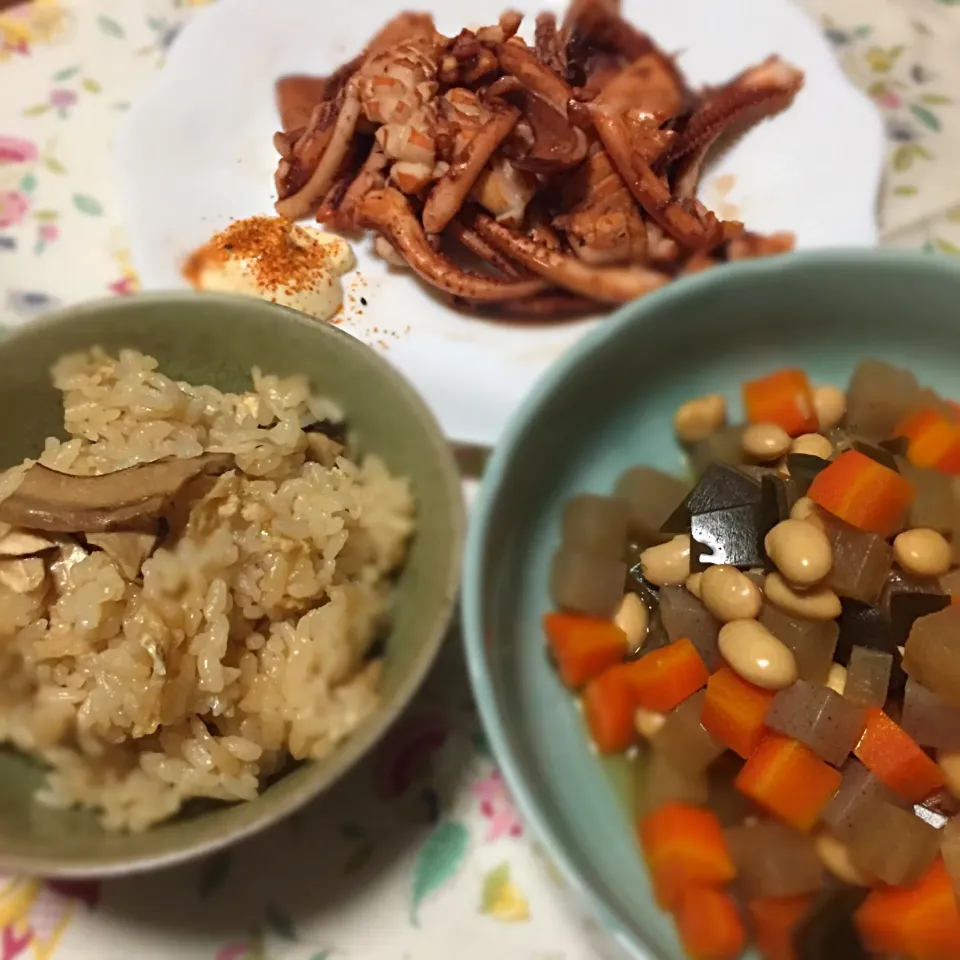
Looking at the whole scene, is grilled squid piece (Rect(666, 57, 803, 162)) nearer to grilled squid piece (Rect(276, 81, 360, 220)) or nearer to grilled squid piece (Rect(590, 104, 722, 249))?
grilled squid piece (Rect(590, 104, 722, 249))

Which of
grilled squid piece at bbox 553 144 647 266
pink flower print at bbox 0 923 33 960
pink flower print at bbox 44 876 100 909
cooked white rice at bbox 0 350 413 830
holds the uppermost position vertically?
grilled squid piece at bbox 553 144 647 266

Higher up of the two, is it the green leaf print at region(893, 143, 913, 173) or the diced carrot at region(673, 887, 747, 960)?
the green leaf print at region(893, 143, 913, 173)

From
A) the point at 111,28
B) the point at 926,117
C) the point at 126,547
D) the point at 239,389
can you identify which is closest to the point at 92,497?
the point at 126,547

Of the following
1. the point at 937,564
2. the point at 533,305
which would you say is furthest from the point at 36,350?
the point at 937,564

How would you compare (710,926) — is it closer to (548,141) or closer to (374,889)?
(374,889)

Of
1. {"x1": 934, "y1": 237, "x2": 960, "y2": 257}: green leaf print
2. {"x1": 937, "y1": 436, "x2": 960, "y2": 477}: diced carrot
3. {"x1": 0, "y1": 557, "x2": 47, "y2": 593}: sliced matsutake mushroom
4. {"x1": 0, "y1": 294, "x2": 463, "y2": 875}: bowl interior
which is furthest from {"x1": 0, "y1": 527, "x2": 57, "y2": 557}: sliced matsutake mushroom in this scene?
{"x1": 934, "y1": 237, "x2": 960, "y2": 257}: green leaf print

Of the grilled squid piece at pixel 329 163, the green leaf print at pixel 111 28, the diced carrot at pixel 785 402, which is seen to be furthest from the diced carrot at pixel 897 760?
the green leaf print at pixel 111 28
